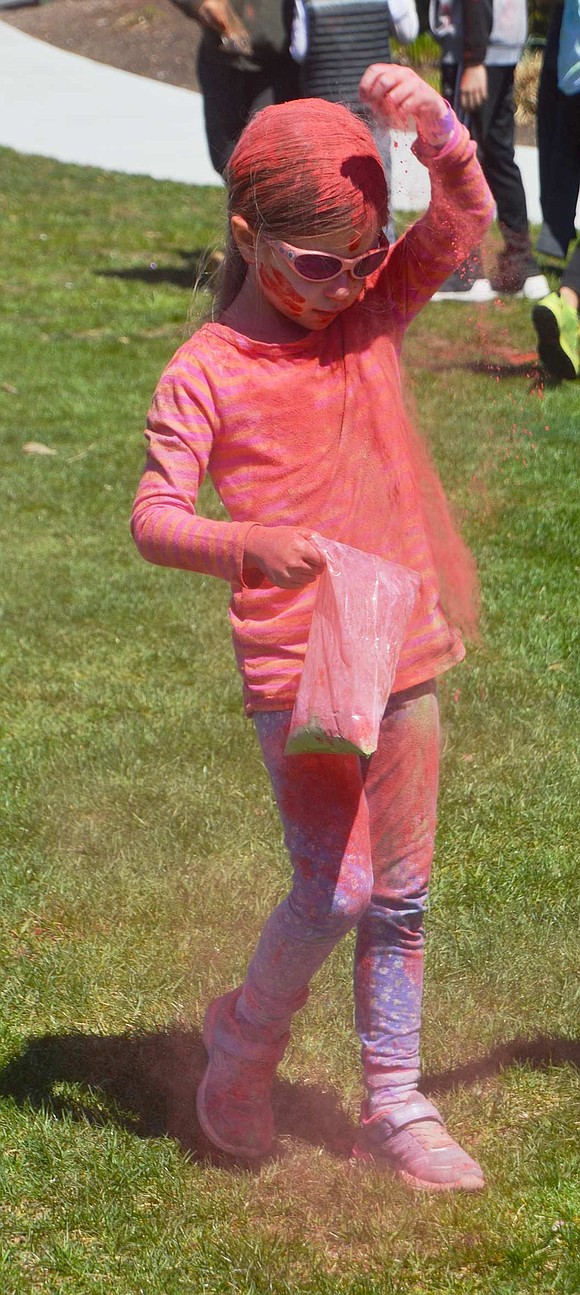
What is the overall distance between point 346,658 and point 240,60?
6.59 meters

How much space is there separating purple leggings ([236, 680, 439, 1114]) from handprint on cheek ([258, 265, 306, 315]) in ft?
2.02

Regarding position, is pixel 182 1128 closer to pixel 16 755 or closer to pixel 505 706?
pixel 16 755

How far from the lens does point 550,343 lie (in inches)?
230

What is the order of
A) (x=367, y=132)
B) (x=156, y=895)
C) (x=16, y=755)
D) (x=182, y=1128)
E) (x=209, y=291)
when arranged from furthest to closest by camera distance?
(x=16, y=755), (x=156, y=895), (x=182, y=1128), (x=209, y=291), (x=367, y=132)

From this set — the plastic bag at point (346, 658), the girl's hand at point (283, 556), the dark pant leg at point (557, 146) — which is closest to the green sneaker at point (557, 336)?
the dark pant leg at point (557, 146)

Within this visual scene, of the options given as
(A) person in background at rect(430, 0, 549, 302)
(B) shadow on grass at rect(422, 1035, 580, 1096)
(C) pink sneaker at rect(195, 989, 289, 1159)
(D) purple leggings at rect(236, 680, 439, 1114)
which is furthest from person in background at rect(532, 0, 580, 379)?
(C) pink sneaker at rect(195, 989, 289, 1159)

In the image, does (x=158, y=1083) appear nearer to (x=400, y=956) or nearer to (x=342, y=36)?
(x=400, y=956)

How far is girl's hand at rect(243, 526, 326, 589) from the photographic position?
219 cm

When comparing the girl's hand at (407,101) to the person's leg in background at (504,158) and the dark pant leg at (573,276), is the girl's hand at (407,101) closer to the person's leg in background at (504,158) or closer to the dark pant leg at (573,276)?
the dark pant leg at (573,276)

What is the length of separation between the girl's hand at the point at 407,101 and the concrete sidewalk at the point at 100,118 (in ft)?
34.0

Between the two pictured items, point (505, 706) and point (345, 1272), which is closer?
point (345, 1272)

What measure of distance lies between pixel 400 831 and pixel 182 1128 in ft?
2.49

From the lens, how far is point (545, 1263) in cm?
247

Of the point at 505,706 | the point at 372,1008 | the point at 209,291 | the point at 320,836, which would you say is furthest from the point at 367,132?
the point at 505,706
